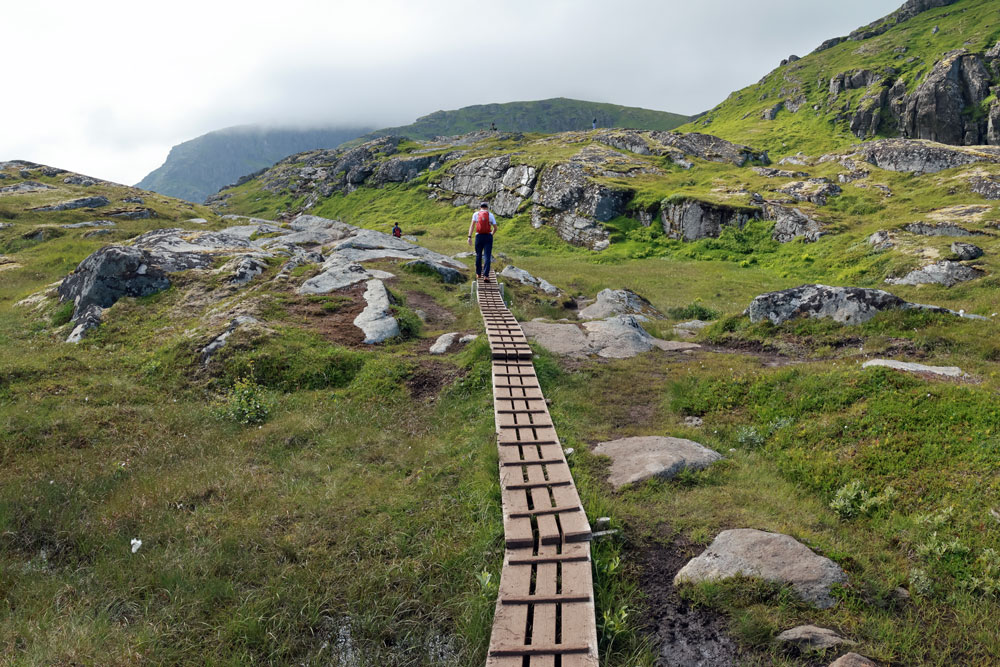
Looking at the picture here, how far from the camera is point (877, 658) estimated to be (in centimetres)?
432

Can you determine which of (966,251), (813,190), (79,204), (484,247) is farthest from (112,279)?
(79,204)

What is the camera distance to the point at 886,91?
103m

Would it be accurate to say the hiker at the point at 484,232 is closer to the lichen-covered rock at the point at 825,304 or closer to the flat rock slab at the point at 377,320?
the flat rock slab at the point at 377,320

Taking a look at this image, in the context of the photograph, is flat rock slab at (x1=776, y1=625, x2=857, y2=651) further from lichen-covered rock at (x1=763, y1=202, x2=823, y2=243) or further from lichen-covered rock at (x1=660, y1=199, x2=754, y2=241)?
lichen-covered rock at (x1=660, y1=199, x2=754, y2=241)

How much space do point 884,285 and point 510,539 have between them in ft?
107

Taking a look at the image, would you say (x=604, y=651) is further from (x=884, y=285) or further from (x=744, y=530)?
(x=884, y=285)

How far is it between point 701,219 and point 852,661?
46.6 m

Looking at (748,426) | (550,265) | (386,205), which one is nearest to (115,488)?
(748,426)

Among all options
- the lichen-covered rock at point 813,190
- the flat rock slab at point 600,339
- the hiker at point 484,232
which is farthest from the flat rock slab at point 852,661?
the lichen-covered rock at point 813,190

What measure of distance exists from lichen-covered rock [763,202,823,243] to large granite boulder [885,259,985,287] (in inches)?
480

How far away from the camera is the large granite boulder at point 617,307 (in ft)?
70.4

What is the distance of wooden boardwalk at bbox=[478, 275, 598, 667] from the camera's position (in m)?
4.42

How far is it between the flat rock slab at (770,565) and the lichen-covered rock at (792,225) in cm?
4172

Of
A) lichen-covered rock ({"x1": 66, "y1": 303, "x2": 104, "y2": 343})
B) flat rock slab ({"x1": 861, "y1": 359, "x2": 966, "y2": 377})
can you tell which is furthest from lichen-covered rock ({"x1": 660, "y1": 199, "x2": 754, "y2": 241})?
lichen-covered rock ({"x1": 66, "y1": 303, "x2": 104, "y2": 343})
